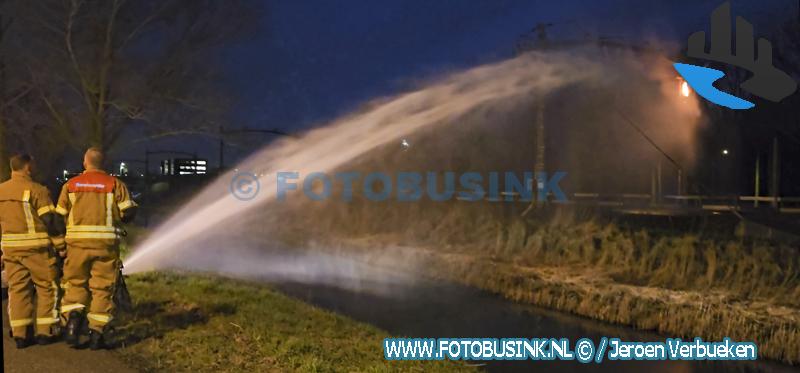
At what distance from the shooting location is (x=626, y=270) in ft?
43.4

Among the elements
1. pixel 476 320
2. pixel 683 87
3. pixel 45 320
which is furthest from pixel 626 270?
pixel 45 320

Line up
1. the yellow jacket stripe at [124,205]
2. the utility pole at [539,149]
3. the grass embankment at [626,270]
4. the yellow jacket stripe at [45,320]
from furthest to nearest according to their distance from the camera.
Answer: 1. the utility pole at [539,149]
2. the grass embankment at [626,270]
3. the yellow jacket stripe at [45,320]
4. the yellow jacket stripe at [124,205]

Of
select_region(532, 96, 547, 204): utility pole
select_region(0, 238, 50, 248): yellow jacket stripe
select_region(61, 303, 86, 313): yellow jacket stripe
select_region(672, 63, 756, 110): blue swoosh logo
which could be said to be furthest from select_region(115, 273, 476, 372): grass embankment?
select_region(532, 96, 547, 204): utility pole

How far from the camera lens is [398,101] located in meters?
15.6

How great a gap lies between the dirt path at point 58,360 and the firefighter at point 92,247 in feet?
0.51

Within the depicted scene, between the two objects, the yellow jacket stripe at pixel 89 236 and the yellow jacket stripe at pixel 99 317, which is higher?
the yellow jacket stripe at pixel 89 236

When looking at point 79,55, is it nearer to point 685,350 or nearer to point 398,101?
point 398,101

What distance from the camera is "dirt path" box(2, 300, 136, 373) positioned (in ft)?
19.2

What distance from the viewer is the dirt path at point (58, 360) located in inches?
231

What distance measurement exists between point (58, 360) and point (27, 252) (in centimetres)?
115

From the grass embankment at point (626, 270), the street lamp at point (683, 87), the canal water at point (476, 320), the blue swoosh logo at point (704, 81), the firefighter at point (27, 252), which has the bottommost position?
the canal water at point (476, 320)

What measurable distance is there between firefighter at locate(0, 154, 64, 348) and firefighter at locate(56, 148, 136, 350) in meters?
0.25

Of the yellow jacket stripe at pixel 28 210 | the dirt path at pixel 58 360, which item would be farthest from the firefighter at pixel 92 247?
the yellow jacket stripe at pixel 28 210

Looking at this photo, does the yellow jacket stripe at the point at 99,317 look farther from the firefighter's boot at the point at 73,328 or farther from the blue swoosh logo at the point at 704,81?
the blue swoosh logo at the point at 704,81
